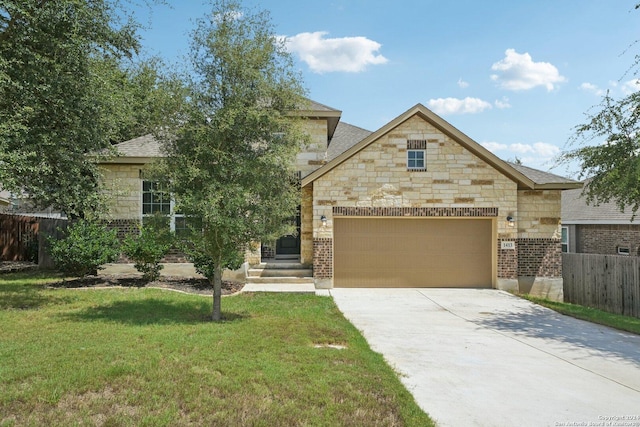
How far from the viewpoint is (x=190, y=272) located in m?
14.8

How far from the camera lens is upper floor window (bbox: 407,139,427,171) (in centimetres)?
1431

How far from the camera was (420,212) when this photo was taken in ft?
47.1

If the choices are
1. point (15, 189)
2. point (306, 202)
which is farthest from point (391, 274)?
point (15, 189)

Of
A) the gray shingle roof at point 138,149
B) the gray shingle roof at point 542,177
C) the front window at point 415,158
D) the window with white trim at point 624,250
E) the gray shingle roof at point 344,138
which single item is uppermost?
the gray shingle roof at point 344,138

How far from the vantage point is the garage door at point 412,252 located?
14523 mm

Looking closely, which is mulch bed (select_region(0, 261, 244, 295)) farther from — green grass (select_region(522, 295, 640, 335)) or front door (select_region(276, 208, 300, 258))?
green grass (select_region(522, 295, 640, 335))

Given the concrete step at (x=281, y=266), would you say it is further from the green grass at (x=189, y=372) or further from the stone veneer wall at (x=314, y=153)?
the green grass at (x=189, y=372)

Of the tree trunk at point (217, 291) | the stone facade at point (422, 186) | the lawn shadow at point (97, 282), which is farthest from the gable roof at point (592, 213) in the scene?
the lawn shadow at point (97, 282)

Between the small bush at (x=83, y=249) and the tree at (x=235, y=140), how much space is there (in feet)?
18.3

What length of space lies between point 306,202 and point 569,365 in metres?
9.57

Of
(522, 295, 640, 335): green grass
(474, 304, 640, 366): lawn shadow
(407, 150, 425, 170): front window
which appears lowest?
(522, 295, 640, 335): green grass

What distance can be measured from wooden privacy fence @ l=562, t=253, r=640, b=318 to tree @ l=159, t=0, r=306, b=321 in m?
9.89

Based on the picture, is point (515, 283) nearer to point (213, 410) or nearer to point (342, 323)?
point (342, 323)

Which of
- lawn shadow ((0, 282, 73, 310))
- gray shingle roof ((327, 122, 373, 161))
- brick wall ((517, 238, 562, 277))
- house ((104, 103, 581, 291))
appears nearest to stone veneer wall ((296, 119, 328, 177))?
gray shingle roof ((327, 122, 373, 161))
